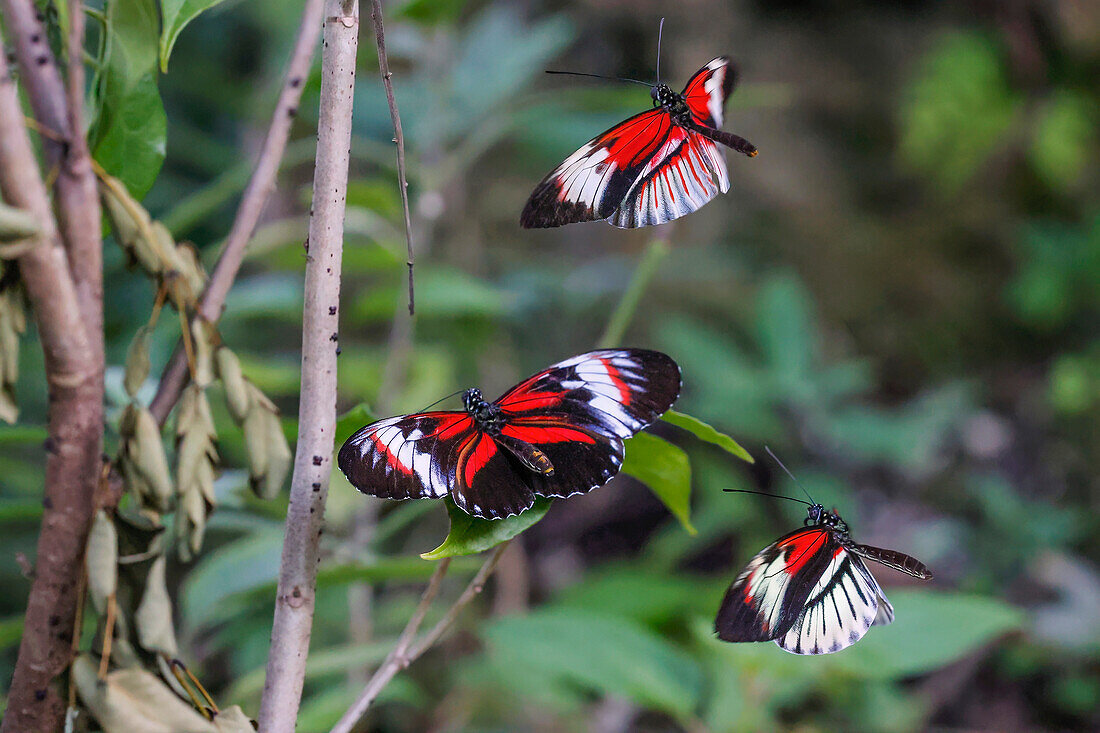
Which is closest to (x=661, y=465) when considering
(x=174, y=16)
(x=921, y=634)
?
(x=174, y=16)

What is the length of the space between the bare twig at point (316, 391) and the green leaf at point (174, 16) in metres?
0.08

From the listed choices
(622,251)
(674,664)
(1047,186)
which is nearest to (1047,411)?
(1047,186)

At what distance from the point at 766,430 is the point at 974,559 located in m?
0.43

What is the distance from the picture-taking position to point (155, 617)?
0.30 metres

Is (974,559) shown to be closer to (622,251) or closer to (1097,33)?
(622,251)

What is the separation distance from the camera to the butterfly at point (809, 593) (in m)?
0.29

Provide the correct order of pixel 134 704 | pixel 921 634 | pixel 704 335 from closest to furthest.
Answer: pixel 134 704
pixel 921 634
pixel 704 335

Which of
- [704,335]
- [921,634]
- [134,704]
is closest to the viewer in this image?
[134,704]

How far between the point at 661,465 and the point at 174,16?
0.94ft

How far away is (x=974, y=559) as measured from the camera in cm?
138

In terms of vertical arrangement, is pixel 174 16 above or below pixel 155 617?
above

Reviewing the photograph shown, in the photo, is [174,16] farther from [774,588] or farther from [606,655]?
[606,655]

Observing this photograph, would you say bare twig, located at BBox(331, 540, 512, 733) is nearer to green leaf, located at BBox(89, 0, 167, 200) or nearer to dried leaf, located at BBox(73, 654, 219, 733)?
dried leaf, located at BBox(73, 654, 219, 733)

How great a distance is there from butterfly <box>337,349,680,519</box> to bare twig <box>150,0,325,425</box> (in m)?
0.09
